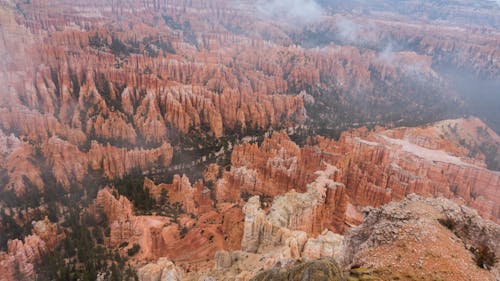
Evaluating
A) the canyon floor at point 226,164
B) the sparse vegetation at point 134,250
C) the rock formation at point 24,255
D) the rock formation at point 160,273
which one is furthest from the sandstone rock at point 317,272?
the rock formation at point 24,255

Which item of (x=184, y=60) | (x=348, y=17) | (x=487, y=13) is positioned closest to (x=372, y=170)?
(x=184, y=60)

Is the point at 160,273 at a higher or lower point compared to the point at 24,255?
higher

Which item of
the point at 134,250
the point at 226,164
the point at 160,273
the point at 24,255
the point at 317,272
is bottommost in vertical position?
the point at 226,164

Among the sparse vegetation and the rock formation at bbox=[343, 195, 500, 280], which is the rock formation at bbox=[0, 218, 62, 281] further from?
the rock formation at bbox=[343, 195, 500, 280]

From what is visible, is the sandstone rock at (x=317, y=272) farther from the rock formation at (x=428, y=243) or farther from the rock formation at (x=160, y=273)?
the rock formation at (x=160, y=273)

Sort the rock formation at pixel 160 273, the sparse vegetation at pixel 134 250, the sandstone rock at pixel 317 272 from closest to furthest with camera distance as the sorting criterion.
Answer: the sandstone rock at pixel 317 272 < the rock formation at pixel 160 273 < the sparse vegetation at pixel 134 250

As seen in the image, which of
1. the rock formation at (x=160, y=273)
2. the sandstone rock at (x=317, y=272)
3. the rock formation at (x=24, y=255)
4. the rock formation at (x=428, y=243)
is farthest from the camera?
the rock formation at (x=24, y=255)

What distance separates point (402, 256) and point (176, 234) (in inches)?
765

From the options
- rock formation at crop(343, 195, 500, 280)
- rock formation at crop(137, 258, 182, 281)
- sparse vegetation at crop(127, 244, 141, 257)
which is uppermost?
rock formation at crop(343, 195, 500, 280)

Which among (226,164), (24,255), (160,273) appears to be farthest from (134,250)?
(226,164)

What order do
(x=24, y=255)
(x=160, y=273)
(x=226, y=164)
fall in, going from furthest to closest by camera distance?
(x=226, y=164) < (x=24, y=255) < (x=160, y=273)

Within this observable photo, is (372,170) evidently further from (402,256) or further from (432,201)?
(402,256)

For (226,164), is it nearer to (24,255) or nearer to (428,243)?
(24,255)

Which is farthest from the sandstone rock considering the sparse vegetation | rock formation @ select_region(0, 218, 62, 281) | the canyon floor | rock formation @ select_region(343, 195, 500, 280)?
rock formation @ select_region(0, 218, 62, 281)
